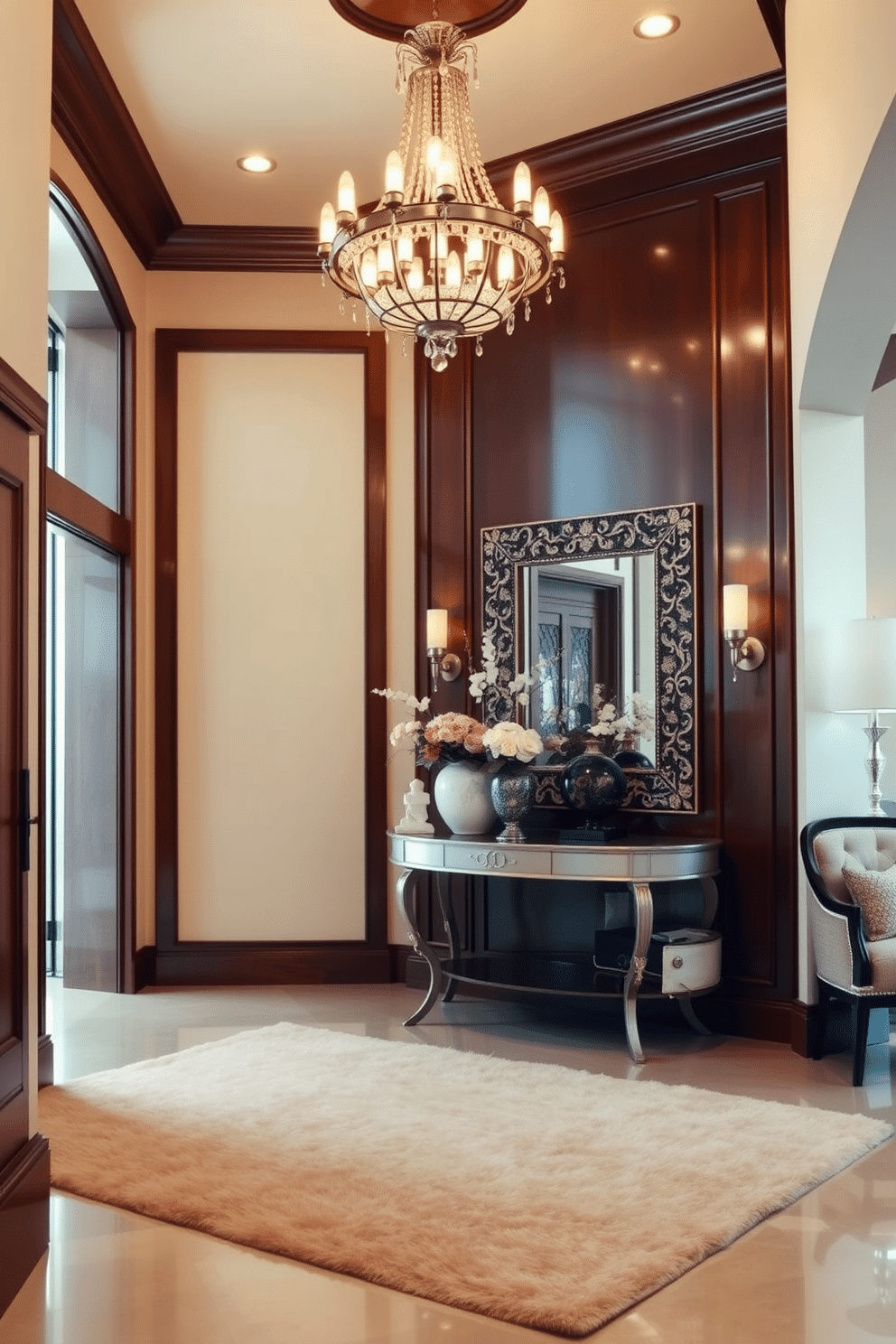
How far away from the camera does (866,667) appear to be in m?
4.64

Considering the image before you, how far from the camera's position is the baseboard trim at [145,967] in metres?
5.99

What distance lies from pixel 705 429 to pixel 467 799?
71.6 inches

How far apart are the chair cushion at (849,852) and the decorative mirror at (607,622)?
633 millimetres

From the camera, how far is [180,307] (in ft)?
20.8

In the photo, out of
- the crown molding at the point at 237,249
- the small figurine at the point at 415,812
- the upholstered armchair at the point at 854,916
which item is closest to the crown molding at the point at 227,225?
the crown molding at the point at 237,249

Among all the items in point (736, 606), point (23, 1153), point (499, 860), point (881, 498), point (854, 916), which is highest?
point (881, 498)

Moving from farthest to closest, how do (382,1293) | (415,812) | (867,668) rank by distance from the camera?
(415,812) → (867,668) → (382,1293)

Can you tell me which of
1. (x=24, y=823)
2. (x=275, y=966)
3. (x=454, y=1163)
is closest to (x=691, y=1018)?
(x=454, y=1163)

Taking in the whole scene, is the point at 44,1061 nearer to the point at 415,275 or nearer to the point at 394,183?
the point at 415,275

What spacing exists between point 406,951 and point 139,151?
3749mm

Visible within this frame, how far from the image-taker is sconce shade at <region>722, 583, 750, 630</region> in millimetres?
4988

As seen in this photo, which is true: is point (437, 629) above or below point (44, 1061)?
above

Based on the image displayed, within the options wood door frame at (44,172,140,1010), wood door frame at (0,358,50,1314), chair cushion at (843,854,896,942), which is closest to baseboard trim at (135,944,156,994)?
wood door frame at (44,172,140,1010)

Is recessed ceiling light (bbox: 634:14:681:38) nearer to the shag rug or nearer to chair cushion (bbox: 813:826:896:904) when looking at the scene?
chair cushion (bbox: 813:826:896:904)
